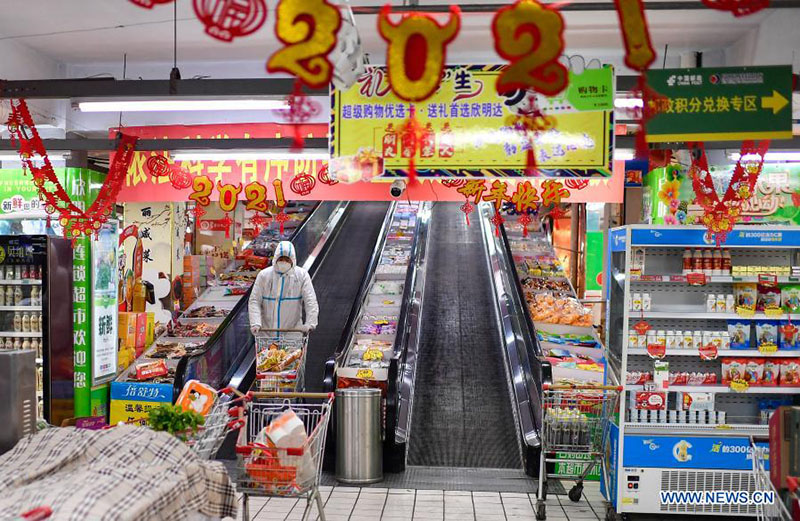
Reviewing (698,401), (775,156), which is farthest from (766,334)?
(775,156)

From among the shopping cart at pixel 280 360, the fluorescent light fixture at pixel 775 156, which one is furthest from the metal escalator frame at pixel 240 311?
the fluorescent light fixture at pixel 775 156

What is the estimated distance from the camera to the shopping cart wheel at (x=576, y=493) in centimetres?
759

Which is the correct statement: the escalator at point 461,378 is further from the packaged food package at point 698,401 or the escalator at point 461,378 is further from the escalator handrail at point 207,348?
the escalator handrail at point 207,348

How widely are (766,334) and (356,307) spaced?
5825 millimetres

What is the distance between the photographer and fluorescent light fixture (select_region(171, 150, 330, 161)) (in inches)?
431

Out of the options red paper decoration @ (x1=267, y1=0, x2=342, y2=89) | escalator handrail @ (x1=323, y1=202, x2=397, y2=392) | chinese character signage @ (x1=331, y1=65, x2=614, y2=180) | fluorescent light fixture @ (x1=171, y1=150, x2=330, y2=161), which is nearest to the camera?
red paper decoration @ (x1=267, y1=0, x2=342, y2=89)

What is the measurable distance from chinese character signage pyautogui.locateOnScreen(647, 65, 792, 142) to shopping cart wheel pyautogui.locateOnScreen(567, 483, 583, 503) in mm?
3396

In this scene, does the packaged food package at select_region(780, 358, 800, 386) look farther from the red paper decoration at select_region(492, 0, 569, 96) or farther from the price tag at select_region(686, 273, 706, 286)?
the red paper decoration at select_region(492, 0, 569, 96)

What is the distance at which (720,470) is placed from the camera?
707 cm

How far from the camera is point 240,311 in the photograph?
12109mm

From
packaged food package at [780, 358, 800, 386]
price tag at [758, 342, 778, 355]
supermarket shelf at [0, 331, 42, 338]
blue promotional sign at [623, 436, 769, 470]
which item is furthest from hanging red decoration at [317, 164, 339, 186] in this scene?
packaged food package at [780, 358, 800, 386]

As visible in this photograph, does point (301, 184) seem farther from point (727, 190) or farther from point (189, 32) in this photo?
point (727, 190)

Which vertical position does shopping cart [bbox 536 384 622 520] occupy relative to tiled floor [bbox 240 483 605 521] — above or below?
above

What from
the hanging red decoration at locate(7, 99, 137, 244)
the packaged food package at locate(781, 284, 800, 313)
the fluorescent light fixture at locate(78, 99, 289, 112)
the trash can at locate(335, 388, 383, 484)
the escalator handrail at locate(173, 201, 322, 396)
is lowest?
the trash can at locate(335, 388, 383, 484)
